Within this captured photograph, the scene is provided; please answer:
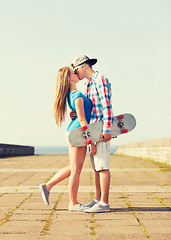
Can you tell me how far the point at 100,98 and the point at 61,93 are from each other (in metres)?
0.47

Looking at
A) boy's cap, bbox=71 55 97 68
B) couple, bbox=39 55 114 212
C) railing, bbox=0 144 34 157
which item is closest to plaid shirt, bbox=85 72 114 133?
couple, bbox=39 55 114 212

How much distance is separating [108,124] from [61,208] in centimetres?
121

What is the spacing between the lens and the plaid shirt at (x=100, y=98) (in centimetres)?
423

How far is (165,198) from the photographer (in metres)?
5.22

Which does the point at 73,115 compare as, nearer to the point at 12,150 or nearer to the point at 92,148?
the point at 92,148

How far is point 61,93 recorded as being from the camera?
4.41 metres

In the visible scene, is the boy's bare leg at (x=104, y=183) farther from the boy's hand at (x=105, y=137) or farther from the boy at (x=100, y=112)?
the boy's hand at (x=105, y=137)

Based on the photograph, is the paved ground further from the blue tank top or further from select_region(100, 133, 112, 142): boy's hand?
the blue tank top

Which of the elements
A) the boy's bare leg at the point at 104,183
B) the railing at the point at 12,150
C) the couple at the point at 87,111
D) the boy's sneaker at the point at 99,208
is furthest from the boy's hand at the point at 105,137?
the railing at the point at 12,150

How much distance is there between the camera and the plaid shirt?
4.23 meters

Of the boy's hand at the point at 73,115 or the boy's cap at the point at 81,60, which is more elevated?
the boy's cap at the point at 81,60

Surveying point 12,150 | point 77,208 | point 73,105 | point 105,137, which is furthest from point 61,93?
point 12,150

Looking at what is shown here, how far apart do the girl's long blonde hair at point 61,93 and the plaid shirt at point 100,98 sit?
258 mm

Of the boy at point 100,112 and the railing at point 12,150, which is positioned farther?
the railing at point 12,150
